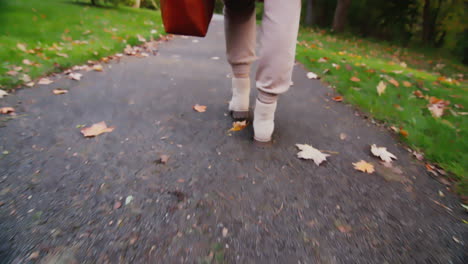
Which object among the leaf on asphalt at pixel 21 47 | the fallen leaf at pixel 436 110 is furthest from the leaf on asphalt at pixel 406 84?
the leaf on asphalt at pixel 21 47

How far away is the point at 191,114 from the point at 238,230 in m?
1.08

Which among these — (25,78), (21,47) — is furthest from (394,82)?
(21,47)

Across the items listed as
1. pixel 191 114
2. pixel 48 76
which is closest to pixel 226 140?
pixel 191 114

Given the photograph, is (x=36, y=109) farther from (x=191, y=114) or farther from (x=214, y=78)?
(x=214, y=78)

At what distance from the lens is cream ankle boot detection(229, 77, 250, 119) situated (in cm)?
169

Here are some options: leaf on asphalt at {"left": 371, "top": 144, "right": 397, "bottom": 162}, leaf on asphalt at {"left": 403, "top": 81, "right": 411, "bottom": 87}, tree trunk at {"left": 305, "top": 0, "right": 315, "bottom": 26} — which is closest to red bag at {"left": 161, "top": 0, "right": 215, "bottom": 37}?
leaf on asphalt at {"left": 371, "top": 144, "right": 397, "bottom": 162}

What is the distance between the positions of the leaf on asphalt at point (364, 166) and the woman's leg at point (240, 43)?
77 cm

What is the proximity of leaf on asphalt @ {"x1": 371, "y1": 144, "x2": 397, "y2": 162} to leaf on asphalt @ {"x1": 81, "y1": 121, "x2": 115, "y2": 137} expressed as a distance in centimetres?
157

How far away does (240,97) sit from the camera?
1.72 metres

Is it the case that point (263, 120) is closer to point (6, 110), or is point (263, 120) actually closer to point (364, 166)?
point (364, 166)

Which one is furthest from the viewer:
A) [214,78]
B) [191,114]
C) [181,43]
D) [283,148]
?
[181,43]

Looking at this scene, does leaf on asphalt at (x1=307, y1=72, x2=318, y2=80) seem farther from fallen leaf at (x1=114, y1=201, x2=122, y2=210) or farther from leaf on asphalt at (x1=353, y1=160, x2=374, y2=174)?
fallen leaf at (x1=114, y1=201, x2=122, y2=210)

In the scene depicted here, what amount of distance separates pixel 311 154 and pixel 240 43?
0.82 meters

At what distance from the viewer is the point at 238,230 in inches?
35.5
